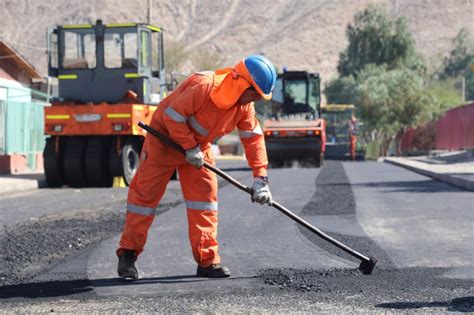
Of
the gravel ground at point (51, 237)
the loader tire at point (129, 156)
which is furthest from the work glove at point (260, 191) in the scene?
the loader tire at point (129, 156)

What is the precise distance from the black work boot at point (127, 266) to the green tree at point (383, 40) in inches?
2439

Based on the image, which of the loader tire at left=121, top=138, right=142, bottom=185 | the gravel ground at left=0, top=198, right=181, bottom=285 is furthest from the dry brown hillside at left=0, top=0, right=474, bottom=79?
the gravel ground at left=0, top=198, right=181, bottom=285

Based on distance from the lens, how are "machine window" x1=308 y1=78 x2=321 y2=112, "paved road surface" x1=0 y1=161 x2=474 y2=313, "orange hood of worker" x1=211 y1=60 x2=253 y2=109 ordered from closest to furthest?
"paved road surface" x1=0 y1=161 x2=474 y2=313, "orange hood of worker" x1=211 y1=60 x2=253 y2=109, "machine window" x1=308 y1=78 x2=321 y2=112

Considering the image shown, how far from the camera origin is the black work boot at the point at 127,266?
6855 millimetres

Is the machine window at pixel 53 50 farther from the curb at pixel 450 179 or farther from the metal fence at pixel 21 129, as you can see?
the curb at pixel 450 179

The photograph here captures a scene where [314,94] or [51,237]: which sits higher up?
[314,94]

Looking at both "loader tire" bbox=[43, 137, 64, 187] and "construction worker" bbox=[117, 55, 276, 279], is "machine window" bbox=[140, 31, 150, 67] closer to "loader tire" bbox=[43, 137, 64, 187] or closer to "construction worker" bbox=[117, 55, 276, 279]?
"loader tire" bbox=[43, 137, 64, 187]

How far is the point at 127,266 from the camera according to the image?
686cm

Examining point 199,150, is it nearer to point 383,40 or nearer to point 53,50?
point 53,50

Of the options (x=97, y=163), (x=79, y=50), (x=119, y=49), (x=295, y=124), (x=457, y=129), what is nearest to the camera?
(x=97, y=163)

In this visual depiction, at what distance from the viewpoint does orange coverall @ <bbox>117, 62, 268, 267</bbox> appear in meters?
6.67

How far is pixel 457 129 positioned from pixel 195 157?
27964 millimetres

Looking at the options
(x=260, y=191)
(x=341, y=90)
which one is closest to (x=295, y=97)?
(x=260, y=191)

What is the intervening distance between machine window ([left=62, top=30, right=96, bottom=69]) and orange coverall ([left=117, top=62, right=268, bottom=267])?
12744 mm
